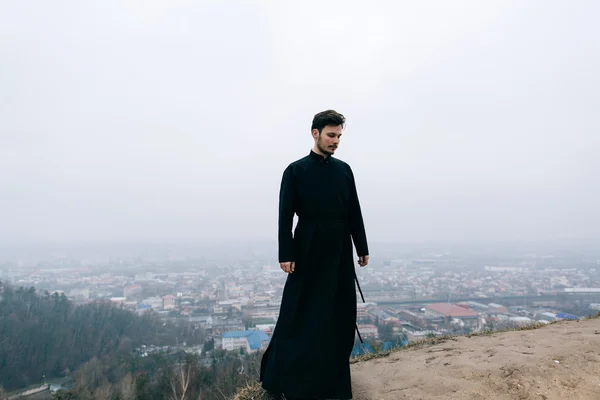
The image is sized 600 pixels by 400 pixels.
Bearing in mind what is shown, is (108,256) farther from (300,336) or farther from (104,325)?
(300,336)

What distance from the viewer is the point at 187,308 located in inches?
1416

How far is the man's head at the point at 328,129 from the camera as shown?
2.90 metres

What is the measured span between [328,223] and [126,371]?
77.3 feet

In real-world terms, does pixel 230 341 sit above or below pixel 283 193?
below

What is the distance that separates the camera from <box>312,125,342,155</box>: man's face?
292 centimetres

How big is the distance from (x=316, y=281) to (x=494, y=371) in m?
1.49

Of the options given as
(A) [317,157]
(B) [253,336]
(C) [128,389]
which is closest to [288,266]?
(A) [317,157]

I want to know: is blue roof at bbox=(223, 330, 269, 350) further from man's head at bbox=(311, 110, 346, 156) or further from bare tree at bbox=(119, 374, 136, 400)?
man's head at bbox=(311, 110, 346, 156)

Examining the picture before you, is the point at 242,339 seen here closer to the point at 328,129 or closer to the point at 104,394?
the point at 104,394

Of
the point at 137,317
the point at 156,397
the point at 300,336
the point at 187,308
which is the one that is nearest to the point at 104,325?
the point at 137,317

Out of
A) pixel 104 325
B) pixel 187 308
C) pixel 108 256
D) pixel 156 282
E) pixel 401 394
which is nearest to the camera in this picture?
pixel 401 394

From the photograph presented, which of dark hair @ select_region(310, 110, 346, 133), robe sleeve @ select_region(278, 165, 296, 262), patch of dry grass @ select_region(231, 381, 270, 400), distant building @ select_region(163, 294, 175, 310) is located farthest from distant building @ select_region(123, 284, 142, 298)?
dark hair @ select_region(310, 110, 346, 133)

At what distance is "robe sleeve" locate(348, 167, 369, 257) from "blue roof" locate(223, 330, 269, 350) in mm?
16227

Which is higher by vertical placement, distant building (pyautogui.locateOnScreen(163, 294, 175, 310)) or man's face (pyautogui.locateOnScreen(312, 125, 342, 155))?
man's face (pyautogui.locateOnScreen(312, 125, 342, 155))
